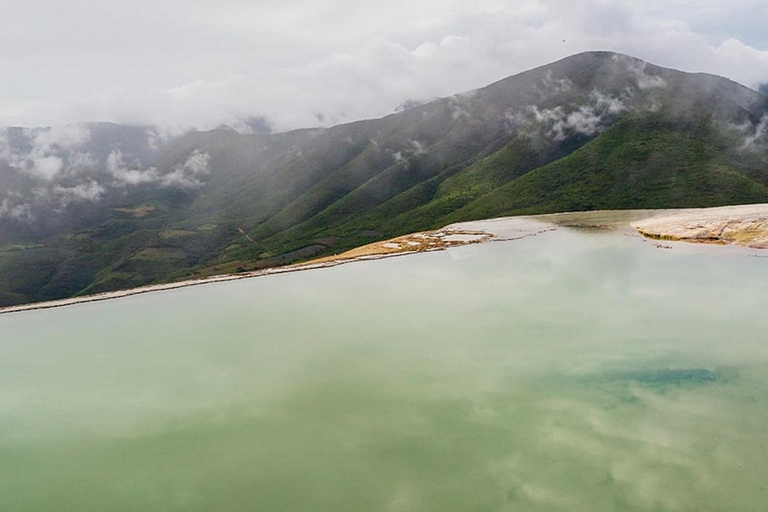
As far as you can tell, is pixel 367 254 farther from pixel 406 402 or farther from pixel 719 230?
pixel 406 402

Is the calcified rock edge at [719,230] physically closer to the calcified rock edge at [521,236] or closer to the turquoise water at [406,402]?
the calcified rock edge at [521,236]

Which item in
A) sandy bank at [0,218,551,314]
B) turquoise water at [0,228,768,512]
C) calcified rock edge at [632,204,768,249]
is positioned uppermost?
sandy bank at [0,218,551,314]

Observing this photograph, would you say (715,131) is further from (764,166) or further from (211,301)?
(211,301)

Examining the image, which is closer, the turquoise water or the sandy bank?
the turquoise water

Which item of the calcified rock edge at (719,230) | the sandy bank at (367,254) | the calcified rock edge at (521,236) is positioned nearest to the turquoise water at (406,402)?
the sandy bank at (367,254)

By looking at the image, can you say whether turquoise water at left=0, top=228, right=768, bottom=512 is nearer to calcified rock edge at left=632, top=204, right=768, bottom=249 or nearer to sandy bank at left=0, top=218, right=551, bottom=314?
sandy bank at left=0, top=218, right=551, bottom=314

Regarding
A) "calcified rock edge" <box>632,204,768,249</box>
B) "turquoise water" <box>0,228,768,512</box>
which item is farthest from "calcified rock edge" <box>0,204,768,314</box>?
"turquoise water" <box>0,228,768,512</box>

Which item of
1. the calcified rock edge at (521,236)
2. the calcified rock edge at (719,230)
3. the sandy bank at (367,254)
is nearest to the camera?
the sandy bank at (367,254)

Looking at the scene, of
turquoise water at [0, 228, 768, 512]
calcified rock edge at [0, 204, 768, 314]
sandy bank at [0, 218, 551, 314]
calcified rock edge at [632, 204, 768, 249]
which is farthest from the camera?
calcified rock edge at [632, 204, 768, 249]
